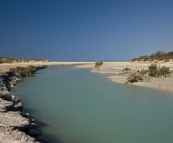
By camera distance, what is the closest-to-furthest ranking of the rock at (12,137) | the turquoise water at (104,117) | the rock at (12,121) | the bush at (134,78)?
1. the rock at (12,137)
2. the rock at (12,121)
3. the turquoise water at (104,117)
4. the bush at (134,78)

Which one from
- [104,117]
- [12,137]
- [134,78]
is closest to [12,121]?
[12,137]

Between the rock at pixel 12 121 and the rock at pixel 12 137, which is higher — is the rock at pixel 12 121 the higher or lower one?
the higher one

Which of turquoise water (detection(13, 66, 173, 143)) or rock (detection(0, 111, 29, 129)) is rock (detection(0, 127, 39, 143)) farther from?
turquoise water (detection(13, 66, 173, 143))

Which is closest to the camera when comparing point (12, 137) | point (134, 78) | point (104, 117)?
point (12, 137)

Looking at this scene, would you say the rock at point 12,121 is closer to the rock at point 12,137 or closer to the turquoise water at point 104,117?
the rock at point 12,137

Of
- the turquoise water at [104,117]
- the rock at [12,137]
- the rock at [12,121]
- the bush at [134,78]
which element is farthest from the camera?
the bush at [134,78]

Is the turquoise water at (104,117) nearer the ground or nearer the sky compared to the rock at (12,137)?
nearer the ground

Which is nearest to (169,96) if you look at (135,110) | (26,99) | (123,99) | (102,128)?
(123,99)

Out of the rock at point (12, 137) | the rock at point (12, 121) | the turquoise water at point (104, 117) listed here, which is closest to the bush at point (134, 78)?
the turquoise water at point (104, 117)

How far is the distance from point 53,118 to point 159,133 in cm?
515

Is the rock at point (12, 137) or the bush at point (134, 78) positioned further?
the bush at point (134, 78)

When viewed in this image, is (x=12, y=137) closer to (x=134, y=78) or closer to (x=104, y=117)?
(x=104, y=117)

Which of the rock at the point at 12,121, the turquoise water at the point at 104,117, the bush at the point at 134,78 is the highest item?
the rock at the point at 12,121

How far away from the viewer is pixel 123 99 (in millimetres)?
15500
